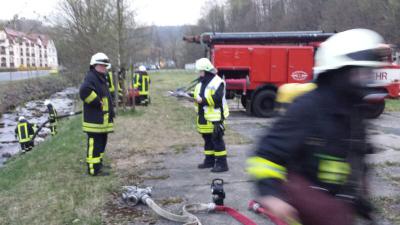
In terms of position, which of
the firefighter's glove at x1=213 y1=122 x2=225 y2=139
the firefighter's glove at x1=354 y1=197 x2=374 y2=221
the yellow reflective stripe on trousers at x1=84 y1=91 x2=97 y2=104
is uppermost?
the yellow reflective stripe on trousers at x1=84 y1=91 x2=97 y2=104

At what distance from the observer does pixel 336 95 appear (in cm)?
199

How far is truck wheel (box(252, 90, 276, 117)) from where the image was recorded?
13406 mm

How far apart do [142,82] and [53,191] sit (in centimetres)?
1125

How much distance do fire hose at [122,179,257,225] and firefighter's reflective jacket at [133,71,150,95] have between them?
1157cm

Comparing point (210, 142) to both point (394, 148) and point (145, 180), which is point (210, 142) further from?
point (394, 148)

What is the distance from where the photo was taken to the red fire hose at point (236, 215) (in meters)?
4.68

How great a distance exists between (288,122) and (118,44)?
1348 centimetres

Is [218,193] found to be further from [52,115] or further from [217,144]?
[52,115]

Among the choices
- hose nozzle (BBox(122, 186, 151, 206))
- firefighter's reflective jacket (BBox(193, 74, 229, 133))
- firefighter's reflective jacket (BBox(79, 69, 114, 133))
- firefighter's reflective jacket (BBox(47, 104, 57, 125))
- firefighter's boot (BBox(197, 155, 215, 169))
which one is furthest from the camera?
firefighter's reflective jacket (BBox(47, 104, 57, 125))

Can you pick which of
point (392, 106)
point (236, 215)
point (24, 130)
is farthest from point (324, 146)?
point (392, 106)

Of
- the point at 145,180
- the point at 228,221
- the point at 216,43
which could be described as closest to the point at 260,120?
the point at 216,43

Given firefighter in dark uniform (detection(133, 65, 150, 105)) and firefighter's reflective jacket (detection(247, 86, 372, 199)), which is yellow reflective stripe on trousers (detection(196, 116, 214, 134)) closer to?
firefighter's reflective jacket (detection(247, 86, 372, 199))

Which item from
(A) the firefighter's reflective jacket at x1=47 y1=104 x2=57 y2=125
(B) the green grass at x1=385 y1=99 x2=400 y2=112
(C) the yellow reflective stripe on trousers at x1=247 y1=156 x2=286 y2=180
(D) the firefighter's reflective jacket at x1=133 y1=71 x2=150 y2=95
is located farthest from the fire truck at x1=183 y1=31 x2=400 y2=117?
(C) the yellow reflective stripe on trousers at x1=247 y1=156 x2=286 y2=180

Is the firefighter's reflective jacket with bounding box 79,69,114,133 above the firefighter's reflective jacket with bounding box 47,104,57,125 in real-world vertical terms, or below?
above
